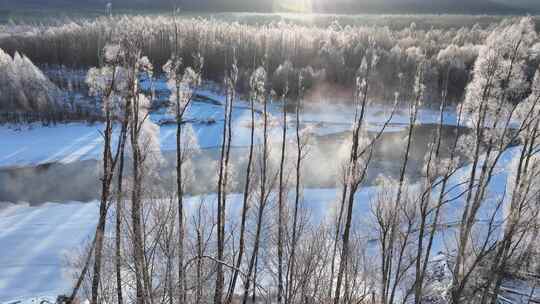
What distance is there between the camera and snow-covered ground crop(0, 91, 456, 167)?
28922 mm

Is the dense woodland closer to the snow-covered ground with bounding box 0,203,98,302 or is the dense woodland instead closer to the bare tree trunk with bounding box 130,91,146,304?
the bare tree trunk with bounding box 130,91,146,304

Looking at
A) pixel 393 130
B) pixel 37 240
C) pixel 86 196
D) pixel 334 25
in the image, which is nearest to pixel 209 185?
pixel 86 196

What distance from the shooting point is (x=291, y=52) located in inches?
2202

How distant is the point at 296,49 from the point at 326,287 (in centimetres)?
4695

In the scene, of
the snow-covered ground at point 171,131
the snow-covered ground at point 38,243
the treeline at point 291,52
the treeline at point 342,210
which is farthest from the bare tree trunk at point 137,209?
the treeline at point 291,52

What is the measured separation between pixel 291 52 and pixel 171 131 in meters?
26.4

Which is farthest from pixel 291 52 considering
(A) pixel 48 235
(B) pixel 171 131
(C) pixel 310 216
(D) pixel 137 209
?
(D) pixel 137 209

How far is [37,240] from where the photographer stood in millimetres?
17828

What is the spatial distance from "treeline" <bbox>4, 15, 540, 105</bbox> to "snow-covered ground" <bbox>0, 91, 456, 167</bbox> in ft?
16.1

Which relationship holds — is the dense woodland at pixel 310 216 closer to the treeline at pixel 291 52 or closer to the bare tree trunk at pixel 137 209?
the bare tree trunk at pixel 137 209

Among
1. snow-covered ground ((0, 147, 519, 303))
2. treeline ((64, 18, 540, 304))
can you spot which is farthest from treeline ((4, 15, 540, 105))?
treeline ((64, 18, 540, 304))

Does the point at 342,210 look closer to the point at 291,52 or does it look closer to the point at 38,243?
the point at 38,243

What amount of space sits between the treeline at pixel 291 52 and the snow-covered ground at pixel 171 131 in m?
4.91

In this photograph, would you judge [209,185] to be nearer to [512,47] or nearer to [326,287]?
[326,287]
